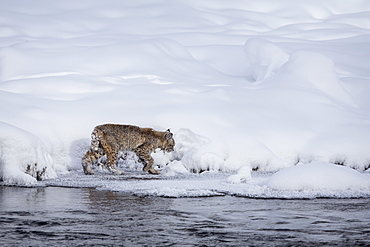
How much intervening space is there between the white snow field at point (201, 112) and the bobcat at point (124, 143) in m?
0.36

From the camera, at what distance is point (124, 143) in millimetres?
14664

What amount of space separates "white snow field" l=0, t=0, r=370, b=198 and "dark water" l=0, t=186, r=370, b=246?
105cm

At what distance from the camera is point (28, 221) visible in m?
7.40

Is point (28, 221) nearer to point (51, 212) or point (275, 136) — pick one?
point (51, 212)

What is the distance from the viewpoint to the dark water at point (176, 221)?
253 inches

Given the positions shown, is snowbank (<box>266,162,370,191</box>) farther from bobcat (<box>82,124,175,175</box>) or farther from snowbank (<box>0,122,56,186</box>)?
bobcat (<box>82,124,175,175</box>)

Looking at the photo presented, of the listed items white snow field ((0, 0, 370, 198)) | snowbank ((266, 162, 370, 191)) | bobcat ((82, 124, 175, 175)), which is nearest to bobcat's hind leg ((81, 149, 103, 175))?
bobcat ((82, 124, 175, 175))

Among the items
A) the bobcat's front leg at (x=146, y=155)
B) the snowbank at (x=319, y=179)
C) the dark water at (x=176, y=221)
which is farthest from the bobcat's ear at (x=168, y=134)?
the dark water at (x=176, y=221)

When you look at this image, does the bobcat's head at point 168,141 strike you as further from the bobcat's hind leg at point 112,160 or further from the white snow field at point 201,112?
the bobcat's hind leg at point 112,160

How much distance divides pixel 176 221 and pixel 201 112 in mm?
8712


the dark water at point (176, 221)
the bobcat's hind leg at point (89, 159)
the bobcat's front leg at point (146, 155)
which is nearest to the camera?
the dark water at point (176, 221)

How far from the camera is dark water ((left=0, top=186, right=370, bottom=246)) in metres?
6.43

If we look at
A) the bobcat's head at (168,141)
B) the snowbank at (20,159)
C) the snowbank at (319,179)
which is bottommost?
the snowbank at (319,179)

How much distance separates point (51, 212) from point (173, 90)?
9.80 metres
